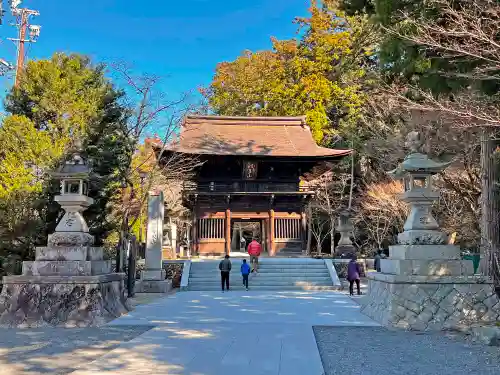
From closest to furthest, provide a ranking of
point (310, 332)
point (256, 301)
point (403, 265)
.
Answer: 1. point (310, 332)
2. point (403, 265)
3. point (256, 301)

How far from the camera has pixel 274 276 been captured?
17672 mm

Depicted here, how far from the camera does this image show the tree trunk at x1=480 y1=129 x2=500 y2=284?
9719mm

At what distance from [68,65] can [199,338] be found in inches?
429

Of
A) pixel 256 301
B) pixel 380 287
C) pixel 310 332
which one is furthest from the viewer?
pixel 256 301

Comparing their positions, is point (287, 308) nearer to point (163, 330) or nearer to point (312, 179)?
point (163, 330)

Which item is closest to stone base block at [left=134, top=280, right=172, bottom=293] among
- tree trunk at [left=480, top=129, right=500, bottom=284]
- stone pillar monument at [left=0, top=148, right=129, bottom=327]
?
stone pillar monument at [left=0, top=148, right=129, bottom=327]

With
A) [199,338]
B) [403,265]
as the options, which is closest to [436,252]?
[403,265]

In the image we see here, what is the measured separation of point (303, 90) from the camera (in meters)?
31.6

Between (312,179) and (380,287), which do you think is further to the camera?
(312,179)

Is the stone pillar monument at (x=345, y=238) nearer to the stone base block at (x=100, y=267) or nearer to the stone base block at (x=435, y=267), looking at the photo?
the stone base block at (x=435, y=267)

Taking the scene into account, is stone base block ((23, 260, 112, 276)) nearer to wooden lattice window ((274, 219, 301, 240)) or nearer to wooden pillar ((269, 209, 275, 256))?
wooden pillar ((269, 209, 275, 256))

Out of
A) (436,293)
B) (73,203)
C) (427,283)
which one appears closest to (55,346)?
(73,203)

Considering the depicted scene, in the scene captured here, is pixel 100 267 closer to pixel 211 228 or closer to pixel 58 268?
pixel 58 268

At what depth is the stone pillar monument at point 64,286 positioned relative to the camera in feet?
28.5
